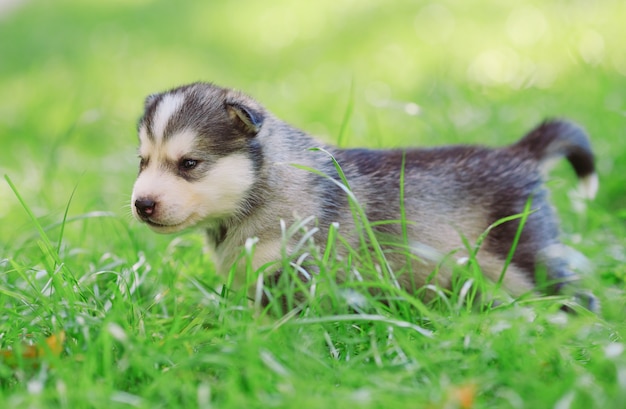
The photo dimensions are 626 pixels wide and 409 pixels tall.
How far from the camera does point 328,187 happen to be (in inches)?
153

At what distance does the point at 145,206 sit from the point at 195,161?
300 millimetres

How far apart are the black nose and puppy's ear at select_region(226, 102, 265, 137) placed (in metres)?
0.53

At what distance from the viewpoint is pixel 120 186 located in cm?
644

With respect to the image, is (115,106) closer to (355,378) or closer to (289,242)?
(289,242)

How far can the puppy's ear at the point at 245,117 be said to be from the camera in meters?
3.67

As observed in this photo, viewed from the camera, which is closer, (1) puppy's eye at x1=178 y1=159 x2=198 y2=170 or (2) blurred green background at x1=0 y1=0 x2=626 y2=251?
(1) puppy's eye at x1=178 y1=159 x2=198 y2=170

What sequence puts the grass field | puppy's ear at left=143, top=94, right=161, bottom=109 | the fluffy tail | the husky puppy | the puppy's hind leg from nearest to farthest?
the grass field, the husky puppy, puppy's ear at left=143, top=94, right=161, bottom=109, the puppy's hind leg, the fluffy tail

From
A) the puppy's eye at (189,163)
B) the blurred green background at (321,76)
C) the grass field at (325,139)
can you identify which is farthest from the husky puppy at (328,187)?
the blurred green background at (321,76)

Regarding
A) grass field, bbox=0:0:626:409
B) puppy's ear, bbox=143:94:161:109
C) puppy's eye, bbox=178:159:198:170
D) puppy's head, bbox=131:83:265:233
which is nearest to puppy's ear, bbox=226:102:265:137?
puppy's head, bbox=131:83:265:233

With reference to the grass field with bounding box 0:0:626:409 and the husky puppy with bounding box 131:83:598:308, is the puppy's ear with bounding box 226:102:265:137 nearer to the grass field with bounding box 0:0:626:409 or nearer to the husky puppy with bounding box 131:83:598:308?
the husky puppy with bounding box 131:83:598:308

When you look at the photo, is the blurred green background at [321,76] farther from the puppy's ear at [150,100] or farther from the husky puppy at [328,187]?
the puppy's ear at [150,100]

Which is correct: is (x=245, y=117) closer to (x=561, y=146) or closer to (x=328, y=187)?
(x=328, y=187)

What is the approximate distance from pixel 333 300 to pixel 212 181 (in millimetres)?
832

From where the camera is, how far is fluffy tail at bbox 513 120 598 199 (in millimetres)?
4430
